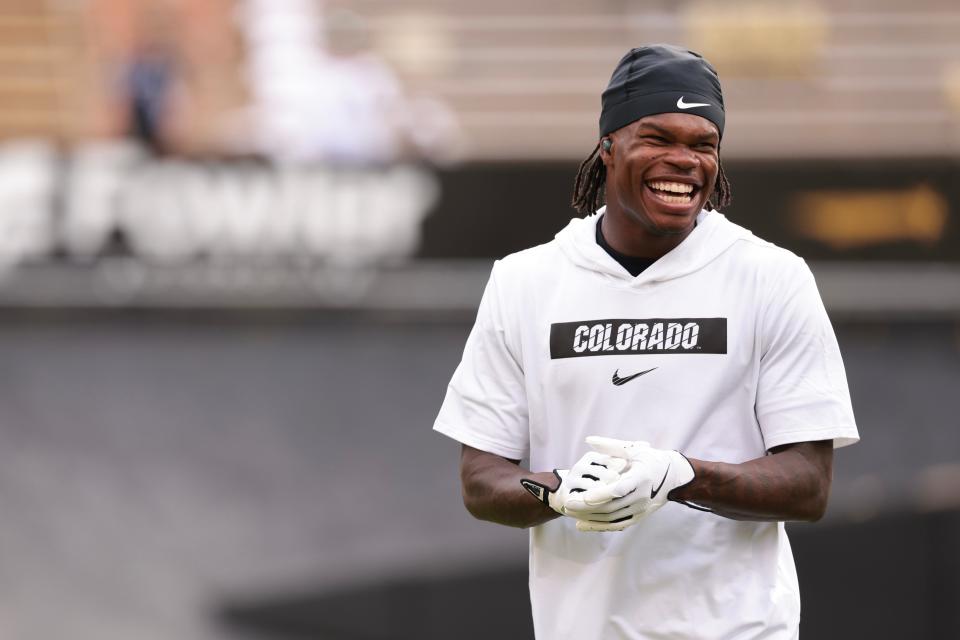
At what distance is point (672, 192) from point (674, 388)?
37 cm

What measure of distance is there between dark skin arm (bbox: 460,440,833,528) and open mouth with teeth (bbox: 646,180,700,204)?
50 cm

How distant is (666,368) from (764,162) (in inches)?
262

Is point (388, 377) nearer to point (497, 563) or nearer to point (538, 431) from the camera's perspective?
point (497, 563)

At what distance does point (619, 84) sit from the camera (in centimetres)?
298

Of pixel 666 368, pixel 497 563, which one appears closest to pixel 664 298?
pixel 666 368

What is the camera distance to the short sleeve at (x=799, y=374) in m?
2.82

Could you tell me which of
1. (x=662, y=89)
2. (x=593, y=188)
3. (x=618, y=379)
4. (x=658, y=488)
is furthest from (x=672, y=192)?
(x=658, y=488)

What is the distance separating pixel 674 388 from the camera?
114 inches

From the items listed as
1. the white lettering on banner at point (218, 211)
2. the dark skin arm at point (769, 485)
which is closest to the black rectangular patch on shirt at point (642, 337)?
the dark skin arm at point (769, 485)

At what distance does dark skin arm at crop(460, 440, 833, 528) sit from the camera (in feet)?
8.97

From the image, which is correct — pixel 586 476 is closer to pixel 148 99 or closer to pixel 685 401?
pixel 685 401

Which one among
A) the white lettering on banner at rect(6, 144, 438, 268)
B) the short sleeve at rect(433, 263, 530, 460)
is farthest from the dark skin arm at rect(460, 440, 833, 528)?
the white lettering on banner at rect(6, 144, 438, 268)

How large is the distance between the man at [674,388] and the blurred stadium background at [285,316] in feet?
19.7

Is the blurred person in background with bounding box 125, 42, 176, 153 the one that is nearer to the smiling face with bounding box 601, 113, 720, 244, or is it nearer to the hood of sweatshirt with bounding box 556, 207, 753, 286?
the hood of sweatshirt with bounding box 556, 207, 753, 286
